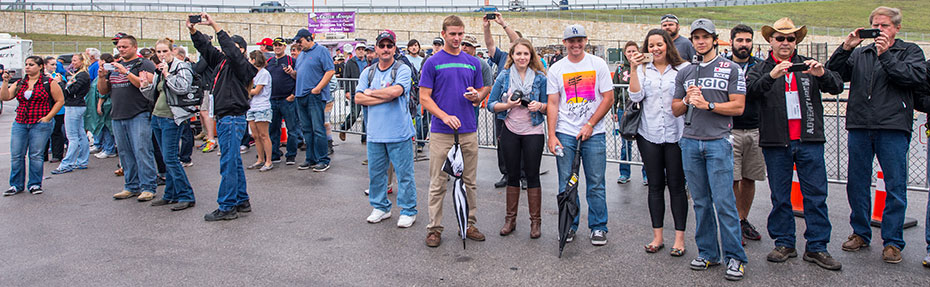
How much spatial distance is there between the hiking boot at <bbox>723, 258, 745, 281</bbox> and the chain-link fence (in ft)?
8.94

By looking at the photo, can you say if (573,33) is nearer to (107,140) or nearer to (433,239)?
(433,239)

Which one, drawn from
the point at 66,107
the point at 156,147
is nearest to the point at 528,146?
the point at 156,147

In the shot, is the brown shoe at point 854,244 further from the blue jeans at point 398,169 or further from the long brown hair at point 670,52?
the blue jeans at point 398,169

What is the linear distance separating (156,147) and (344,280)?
527 centimetres

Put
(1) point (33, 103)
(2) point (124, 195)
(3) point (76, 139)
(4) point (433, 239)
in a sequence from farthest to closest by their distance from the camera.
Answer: (3) point (76, 139), (1) point (33, 103), (2) point (124, 195), (4) point (433, 239)

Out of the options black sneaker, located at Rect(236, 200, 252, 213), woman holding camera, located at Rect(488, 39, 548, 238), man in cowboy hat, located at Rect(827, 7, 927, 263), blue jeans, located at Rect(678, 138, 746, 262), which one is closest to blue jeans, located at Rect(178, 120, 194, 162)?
black sneaker, located at Rect(236, 200, 252, 213)

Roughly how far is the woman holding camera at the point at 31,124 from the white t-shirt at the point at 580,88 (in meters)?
6.70

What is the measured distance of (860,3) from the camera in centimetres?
9012

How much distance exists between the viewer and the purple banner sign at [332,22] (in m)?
53.3

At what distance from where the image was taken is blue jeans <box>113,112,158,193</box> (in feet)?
24.3

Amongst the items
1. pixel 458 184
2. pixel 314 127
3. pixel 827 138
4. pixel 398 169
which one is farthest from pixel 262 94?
pixel 827 138

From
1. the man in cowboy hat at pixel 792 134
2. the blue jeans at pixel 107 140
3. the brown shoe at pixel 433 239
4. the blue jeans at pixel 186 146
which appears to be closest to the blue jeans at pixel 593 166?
the brown shoe at pixel 433 239

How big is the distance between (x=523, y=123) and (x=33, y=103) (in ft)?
21.3

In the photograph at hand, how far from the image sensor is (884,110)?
4.75 m
